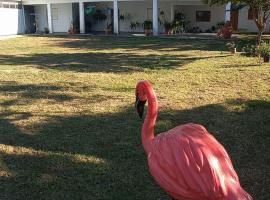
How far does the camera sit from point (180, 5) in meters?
30.0

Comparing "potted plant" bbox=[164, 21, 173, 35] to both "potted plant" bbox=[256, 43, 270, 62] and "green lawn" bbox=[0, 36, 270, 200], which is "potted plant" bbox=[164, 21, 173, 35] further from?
"potted plant" bbox=[256, 43, 270, 62]

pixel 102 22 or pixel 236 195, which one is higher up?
pixel 102 22

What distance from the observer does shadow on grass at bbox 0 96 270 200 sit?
16.3 ft

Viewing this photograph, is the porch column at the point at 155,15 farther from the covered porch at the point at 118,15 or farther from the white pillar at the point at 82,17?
the white pillar at the point at 82,17

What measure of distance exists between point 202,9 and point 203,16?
499 millimetres

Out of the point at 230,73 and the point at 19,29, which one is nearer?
the point at 230,73

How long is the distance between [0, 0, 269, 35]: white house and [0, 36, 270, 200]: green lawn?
15281 mm

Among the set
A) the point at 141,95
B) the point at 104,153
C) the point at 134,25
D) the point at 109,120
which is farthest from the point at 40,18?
the point at 141,95

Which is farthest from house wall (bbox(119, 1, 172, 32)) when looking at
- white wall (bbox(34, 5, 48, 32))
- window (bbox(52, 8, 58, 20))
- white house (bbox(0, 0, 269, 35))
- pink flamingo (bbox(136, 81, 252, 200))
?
pink flamingo (bbox(136, 81, 252, 200))

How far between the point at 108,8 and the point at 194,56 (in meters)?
17.8

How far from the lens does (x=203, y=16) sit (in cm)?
3009

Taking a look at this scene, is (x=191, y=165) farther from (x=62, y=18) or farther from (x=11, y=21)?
(x=62, y=18)

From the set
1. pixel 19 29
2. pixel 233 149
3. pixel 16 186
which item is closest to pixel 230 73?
pixel 233 149

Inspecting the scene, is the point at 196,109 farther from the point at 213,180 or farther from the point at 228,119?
the point at 213,180
